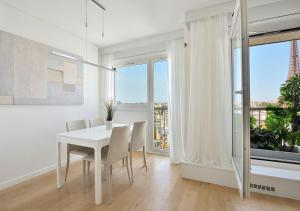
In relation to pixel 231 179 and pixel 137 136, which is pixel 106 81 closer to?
pixel 137 136

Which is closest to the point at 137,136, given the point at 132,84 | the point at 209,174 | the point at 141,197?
the point at 141,197

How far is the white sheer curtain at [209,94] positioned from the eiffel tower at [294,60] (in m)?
0.87

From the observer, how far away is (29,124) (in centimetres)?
264

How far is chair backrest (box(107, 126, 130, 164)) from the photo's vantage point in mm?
2030

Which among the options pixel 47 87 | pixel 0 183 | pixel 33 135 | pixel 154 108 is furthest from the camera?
pixel 154 108

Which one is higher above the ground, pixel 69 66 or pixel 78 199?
pixel 69 66

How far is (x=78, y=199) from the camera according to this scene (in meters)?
2.03

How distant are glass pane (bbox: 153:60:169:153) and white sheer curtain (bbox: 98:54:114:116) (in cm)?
109

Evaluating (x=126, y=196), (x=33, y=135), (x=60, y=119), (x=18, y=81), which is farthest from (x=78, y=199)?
(x=18, y=81)

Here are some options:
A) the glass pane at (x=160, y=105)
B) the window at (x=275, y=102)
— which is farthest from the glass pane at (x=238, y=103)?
the glass pane at (x=160, y=105)

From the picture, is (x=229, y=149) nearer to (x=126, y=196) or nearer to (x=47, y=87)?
(x=126, y=196)

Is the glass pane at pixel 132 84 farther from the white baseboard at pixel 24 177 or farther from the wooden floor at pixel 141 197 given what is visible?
the white baseboard at pixel 24 177

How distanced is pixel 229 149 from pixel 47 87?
3.07 meters

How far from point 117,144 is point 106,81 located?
2379mm
